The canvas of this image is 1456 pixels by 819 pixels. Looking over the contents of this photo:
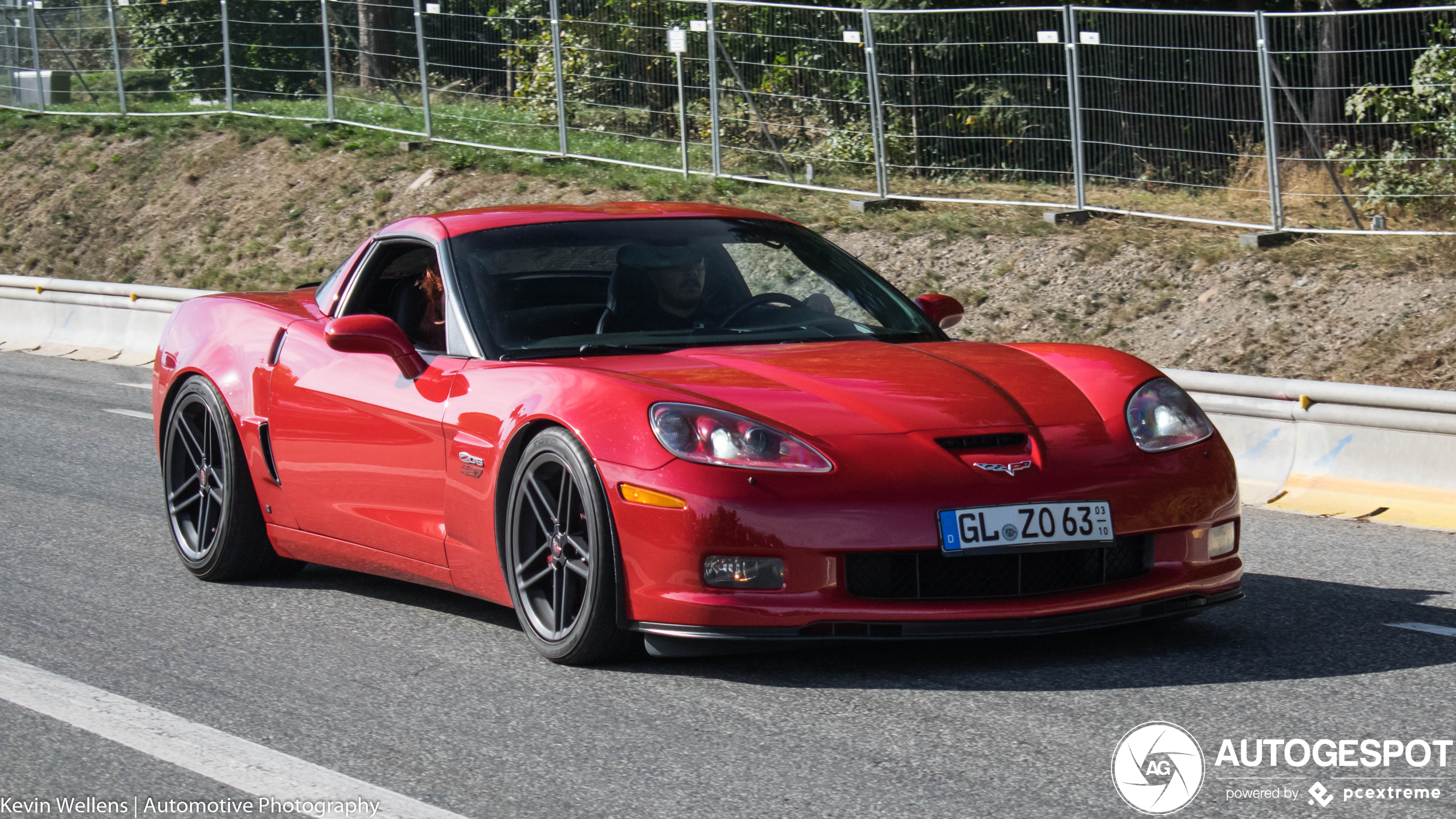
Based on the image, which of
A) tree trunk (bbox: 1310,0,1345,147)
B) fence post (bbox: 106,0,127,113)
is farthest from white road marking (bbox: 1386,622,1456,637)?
fence post (bbox: 106,0,127,113)

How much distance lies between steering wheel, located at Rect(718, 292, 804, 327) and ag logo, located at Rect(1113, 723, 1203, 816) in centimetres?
209

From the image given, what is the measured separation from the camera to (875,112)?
605 inches

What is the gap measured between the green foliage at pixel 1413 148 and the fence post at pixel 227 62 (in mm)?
15267


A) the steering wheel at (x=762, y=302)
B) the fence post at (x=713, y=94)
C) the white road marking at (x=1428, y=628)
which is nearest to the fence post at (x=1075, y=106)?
the fence post at (x=713, y=94)

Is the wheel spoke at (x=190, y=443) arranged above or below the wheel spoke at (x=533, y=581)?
above

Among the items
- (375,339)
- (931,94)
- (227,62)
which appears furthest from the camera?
(227,62)

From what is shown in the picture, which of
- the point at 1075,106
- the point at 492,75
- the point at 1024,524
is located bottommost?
the point at 1024,524

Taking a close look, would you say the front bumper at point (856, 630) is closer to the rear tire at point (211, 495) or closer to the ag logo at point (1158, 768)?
the ag logo at point (1158, 768)

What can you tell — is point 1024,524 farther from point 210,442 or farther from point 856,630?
point 210,442

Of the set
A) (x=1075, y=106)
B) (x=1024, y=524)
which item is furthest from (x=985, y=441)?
(x=1075, y=106)

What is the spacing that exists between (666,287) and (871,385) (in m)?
1.02

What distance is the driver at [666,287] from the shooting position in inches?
223

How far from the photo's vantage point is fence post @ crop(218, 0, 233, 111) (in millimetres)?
23109

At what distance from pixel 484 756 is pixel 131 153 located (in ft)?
68.5
